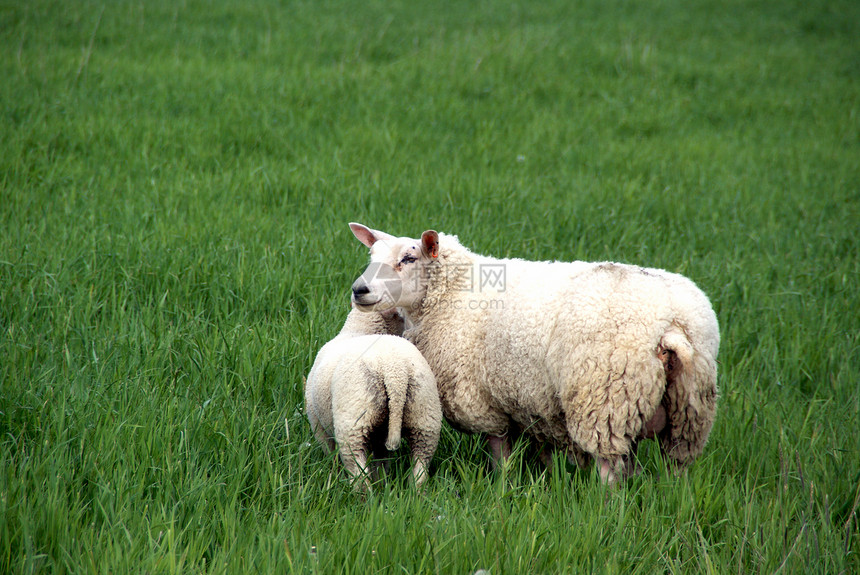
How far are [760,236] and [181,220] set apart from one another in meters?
4.47

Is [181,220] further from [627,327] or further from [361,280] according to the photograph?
[627,327]

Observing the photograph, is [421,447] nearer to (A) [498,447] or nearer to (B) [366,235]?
(A) [498,447]

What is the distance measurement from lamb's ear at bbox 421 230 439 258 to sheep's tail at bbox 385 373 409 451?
2.42ft

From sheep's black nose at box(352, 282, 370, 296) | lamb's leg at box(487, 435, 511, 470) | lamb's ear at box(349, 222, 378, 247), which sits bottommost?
lamb's leg at box(487, 435, 511, 470)

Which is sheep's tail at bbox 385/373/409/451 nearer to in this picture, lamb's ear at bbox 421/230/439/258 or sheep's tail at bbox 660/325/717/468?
lamb's ear at bbox 421/230/439/258

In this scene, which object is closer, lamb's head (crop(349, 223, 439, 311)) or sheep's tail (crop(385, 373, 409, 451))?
sheep's tail (crop(385, 373, 409, 451))

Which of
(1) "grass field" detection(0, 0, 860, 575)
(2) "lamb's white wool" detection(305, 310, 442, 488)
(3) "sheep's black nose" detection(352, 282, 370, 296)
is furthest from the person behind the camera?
(3) "sheep's black nose" detection(352, 282, 370, 296)

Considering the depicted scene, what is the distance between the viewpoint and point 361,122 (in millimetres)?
7270

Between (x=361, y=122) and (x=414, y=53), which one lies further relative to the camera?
(x=414, y=53)

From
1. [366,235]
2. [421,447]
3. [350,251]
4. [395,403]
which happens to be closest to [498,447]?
[421,447]

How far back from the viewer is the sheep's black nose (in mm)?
2980

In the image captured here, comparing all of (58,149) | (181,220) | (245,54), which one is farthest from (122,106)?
(181,220)

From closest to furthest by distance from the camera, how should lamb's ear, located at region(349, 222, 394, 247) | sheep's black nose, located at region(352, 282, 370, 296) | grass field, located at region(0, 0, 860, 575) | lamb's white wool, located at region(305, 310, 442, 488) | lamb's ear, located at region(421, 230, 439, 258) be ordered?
grass field, located at region(0, 0, 860, 575) → lamb's white wool, located at region(305, 310, 442, 488) → sheep's black nose, located at region(352, 282, 370, 296) → lamb's ear, located at region(421, 230, 439, 258) → lamb's ear, located at region(349, 222, 394, 247)

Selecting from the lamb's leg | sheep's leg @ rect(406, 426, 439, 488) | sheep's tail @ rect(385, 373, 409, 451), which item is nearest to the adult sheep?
the lamb's leg
